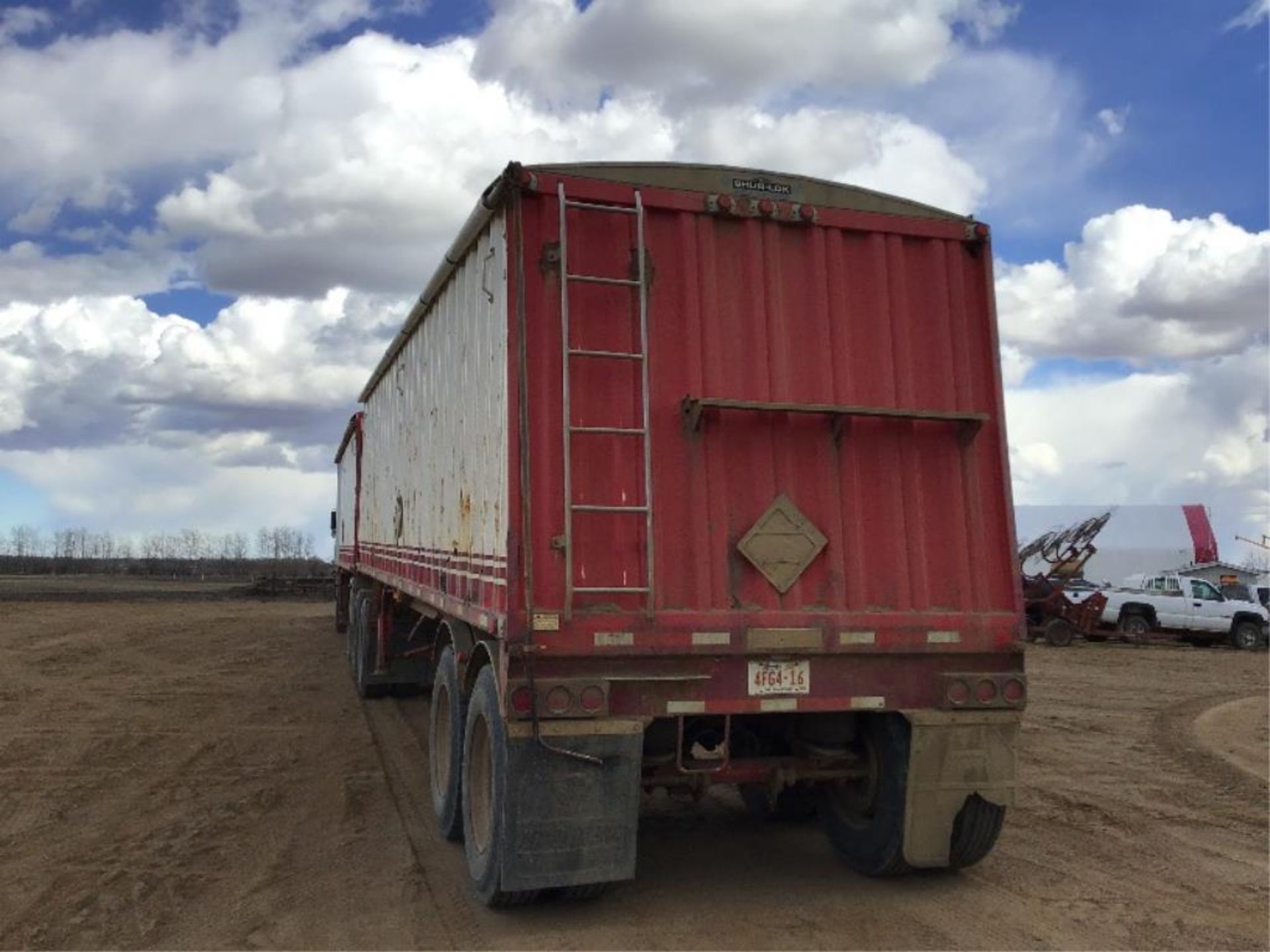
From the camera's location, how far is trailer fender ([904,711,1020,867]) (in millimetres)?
5324

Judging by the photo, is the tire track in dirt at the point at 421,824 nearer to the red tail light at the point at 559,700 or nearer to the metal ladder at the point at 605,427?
the red tail light at the point at 559,700

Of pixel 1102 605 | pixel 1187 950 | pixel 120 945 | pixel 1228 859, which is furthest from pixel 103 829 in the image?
pixel 1102 605

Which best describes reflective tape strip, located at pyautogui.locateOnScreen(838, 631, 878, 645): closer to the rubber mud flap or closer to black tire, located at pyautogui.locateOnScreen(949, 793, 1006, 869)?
black tire, located at pyautogui.locateOnScreen(949, 793, 1006, 869)

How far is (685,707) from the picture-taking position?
5.02 metres

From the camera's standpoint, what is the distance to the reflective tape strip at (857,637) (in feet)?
17.2

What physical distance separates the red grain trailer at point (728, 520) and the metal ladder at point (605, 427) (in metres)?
0.02

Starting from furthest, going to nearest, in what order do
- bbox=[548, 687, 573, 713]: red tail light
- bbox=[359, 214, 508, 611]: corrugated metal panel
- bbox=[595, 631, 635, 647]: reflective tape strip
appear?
bbox=[359, 214, 508, 611]: corrugated metal panel, bbox=[595, 631, 635, 647]: reflective tape strip, bbox=[548, 687, 573, 713]: red tail light

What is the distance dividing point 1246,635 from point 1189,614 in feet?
4.30

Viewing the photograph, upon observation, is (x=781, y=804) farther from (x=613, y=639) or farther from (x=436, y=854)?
(x=613, y=639)

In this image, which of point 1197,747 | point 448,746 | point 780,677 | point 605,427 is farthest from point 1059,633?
point 605,427

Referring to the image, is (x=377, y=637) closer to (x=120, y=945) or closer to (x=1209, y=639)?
(x=120, y=945)

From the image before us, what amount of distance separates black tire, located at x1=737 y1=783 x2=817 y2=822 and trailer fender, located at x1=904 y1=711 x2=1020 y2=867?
123 cm

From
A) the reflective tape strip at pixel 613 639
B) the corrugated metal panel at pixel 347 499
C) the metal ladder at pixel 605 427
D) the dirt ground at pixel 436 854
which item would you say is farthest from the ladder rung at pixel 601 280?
the corrugated metal panel at pixel 347 499

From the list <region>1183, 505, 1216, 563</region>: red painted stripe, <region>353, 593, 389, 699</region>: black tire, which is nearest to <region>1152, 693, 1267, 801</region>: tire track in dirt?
<region>353, 593, 389, 699</region>: black tire
